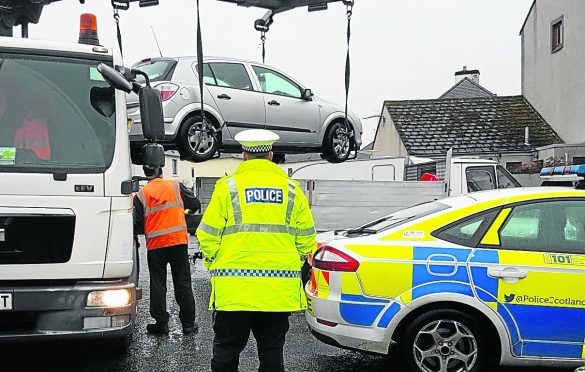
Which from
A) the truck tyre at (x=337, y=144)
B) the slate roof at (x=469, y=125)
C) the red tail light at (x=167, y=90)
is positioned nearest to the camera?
the red tail light at (x=167, y=90)

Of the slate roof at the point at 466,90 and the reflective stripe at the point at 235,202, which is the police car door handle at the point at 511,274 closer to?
the reflective stripe at the point at 235,202

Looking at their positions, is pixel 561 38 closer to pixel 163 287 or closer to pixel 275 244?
pixel 163 287

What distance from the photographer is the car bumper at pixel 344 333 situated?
4637 millimetres

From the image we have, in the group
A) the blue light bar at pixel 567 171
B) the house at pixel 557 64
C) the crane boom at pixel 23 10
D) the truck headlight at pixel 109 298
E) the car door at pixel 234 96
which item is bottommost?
the truck headlight at pixel 109 298

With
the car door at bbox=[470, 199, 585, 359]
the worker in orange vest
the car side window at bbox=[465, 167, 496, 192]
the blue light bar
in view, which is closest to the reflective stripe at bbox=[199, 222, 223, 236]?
the car door at bbox=[470, 199, 585, 359]

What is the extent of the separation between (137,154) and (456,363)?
11.2ft

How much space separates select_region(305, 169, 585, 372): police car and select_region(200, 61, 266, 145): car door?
375cm

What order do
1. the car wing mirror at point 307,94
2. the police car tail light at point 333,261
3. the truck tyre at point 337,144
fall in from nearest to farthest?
the police car tail light at point 333,261 → the car wing mirror at point 307,94 → the truck tyre at point 337,144

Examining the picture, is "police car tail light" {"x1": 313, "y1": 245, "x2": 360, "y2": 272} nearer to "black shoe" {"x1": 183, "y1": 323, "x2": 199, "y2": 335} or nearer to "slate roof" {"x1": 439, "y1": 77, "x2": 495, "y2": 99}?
"black shoe" {"x1": 183, "y1": 323, "x2": 199, "y2": 335}

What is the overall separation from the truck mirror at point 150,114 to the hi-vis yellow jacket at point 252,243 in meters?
1.39

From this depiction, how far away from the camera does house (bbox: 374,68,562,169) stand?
21172 mm

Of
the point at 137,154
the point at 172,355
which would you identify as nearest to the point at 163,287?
the point at 172,355

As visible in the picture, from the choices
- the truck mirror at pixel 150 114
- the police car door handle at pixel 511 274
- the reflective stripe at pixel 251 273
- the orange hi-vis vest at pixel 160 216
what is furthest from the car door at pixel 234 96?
the reflective stripe at pixel 251 273

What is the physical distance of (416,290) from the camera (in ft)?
15.1
